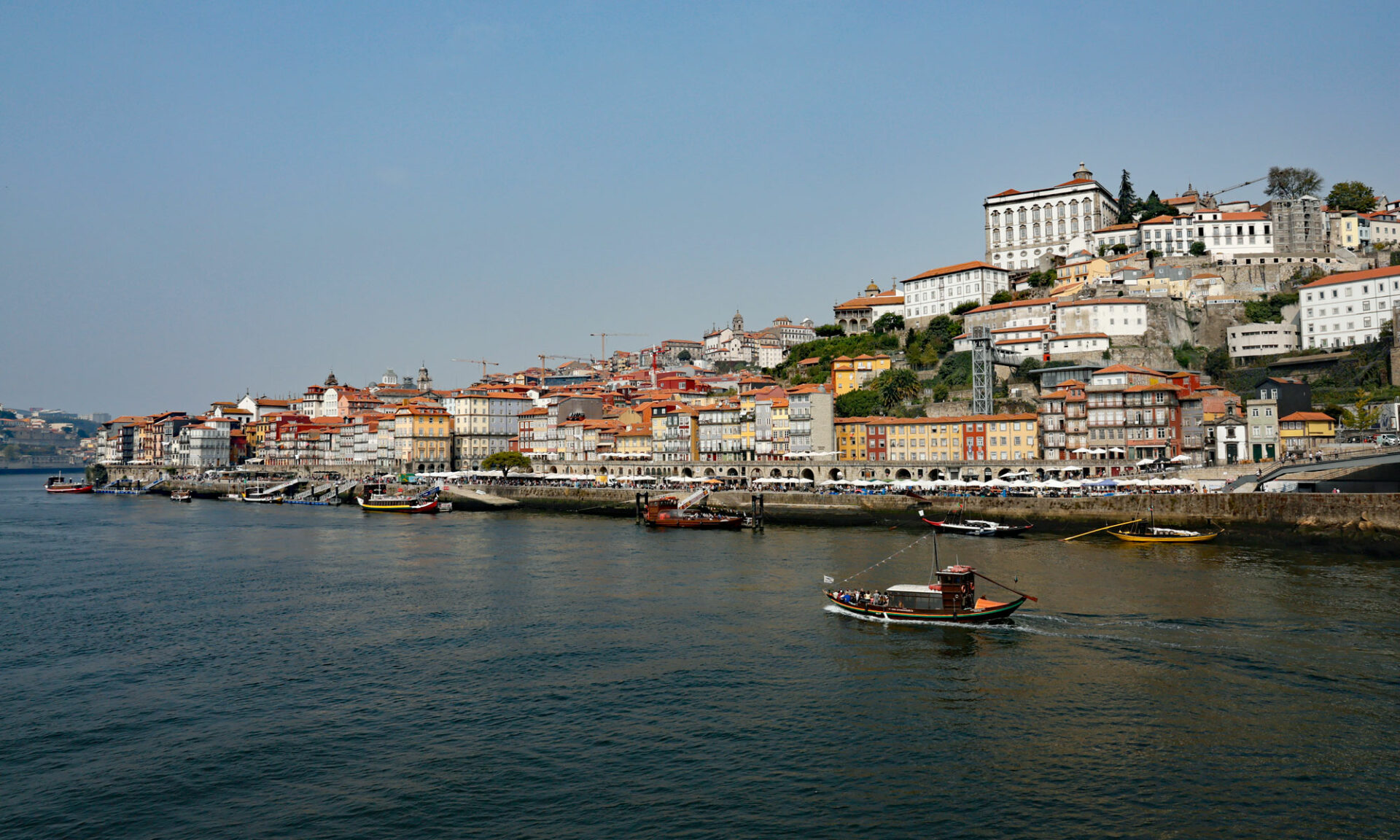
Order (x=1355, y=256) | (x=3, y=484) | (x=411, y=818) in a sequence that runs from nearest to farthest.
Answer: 1. (x=411, y=818)
2. (x=1355, y=256)
3. (x=3, y=484)

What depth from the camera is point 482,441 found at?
110 m

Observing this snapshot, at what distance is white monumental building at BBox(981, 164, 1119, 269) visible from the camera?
10562 cm

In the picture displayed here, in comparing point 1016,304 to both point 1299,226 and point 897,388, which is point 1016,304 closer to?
point 897,388

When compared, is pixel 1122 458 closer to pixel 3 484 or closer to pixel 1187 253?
pixel 1187 253

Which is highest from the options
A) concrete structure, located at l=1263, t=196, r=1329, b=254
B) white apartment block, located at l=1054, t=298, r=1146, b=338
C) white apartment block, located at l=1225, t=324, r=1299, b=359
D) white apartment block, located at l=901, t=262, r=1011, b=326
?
concrete structure, located at l=1263, t=196, r=1329, b=254

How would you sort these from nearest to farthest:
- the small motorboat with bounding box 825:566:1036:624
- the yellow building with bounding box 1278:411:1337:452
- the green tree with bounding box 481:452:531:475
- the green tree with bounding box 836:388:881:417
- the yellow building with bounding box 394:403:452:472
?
1. the small motorboat with bounding box 825:566:1036:624
2. the yellow building with bounding box 1278:411:1337:452
3. the green tree with bounding box 836:388:881:417
4. the green tree with bounding box 481:452:531:475
5. the yellow building with bounding box 394:403:452:472

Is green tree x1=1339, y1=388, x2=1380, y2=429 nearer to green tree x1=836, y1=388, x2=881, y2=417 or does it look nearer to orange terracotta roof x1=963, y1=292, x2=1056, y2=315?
orange terracotta roof x1=963, y1=292, x2=1056, y2=315

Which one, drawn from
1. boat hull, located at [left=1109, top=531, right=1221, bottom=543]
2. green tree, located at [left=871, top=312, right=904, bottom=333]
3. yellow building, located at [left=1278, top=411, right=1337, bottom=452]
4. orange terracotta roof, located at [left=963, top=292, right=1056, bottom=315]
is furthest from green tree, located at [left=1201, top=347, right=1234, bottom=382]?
boat hull, located at [left=1109, top=531, right=1221, bottom=543]

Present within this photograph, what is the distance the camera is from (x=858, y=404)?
82.1 metres

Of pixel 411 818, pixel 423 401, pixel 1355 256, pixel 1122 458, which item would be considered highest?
pixel 1355 256

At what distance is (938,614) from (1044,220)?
9062cm

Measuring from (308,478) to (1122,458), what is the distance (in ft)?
283

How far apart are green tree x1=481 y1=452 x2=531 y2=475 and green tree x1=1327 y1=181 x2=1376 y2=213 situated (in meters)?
87.5

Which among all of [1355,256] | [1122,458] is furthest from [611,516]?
[1355,256]
